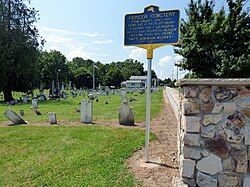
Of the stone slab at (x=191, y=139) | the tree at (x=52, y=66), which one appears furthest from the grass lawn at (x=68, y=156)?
the tree at (x=52, y=66)

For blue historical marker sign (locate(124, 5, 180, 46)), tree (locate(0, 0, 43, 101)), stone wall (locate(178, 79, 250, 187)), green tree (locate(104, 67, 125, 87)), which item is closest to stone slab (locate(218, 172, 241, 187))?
stone wall (locate(178, 79, 250, 187))

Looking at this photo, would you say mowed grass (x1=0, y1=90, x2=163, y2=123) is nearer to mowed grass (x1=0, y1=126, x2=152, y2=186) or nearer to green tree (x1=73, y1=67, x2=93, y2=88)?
mowed grass (x1=0, y1=126, x2=152, y2=186)

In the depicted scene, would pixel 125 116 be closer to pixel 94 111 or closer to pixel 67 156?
pixel 67 156

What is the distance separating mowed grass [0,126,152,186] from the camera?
4797 mm

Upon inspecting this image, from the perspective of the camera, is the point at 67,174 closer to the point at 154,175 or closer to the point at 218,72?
the point at 154,175

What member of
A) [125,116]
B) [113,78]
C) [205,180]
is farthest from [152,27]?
[113,78]

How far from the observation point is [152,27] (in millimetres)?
5441

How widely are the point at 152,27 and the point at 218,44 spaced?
17862 mm

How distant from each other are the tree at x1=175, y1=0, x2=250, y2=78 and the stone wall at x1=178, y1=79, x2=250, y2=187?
16921 mm

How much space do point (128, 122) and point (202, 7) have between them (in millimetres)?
18857

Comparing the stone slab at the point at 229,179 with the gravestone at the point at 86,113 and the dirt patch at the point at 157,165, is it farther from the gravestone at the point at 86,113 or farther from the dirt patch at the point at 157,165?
the gravestone at the point at 86,113

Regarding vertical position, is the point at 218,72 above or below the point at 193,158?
above

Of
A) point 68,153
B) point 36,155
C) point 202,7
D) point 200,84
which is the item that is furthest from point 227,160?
point 202,7

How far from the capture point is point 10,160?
19.3 feet
